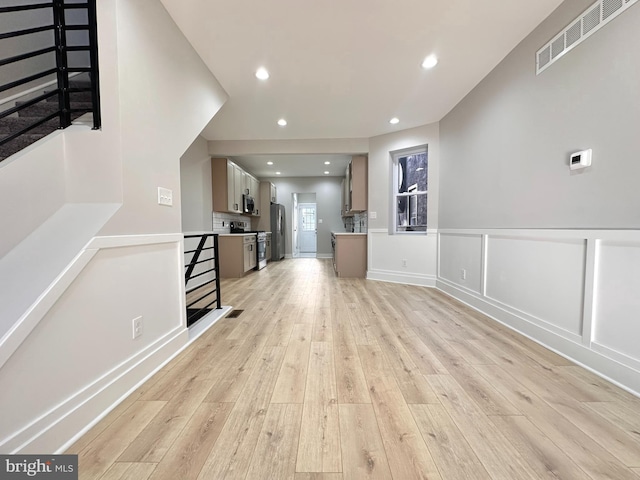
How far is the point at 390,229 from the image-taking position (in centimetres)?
445

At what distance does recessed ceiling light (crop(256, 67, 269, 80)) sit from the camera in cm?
249

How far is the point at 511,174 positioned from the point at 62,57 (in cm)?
331

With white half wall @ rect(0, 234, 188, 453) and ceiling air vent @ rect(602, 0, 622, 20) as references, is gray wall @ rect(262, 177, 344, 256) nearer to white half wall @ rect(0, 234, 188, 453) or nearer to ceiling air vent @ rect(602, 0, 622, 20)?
white half wall @ rect(0, 234, 188, 453)

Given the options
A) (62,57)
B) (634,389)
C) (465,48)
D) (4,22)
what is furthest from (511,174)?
(4,22)

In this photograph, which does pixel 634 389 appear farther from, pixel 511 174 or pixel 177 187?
pixel 177 187

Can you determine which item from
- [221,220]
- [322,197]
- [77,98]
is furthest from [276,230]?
[77,98]

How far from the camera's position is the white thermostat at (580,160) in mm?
1626

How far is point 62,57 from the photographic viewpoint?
4.48 ft

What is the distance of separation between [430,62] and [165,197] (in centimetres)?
261

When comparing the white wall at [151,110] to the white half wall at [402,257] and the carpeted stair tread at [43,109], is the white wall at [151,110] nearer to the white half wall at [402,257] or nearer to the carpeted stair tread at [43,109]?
the carpeted stair tread at [43,109]

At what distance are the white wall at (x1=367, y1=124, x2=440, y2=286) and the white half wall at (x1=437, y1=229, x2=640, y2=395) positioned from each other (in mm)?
1310

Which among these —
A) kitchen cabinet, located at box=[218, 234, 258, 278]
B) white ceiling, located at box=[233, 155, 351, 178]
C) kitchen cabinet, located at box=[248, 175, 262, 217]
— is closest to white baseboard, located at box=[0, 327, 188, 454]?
kitchen cabinet, located at box=[218, 234, 258, 278]

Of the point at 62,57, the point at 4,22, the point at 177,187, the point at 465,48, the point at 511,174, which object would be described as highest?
the point at 4,22

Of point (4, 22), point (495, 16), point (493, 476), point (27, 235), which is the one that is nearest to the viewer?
point (493, 476)
